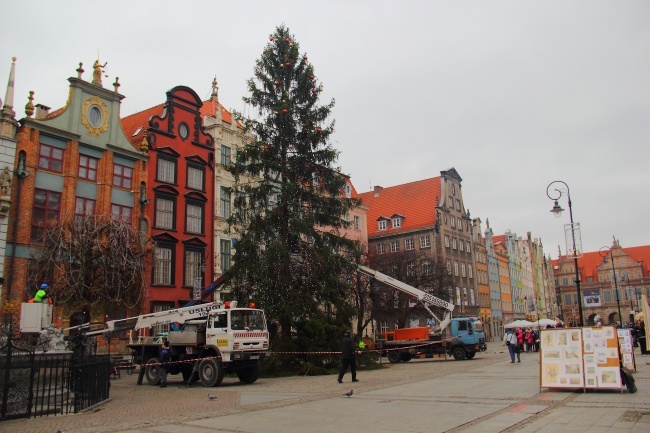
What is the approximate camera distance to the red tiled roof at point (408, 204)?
6638 cm

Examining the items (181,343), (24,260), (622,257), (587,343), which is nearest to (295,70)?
(181,343)

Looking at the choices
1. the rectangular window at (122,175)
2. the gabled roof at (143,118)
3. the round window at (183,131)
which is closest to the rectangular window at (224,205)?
the round window at (183,131)

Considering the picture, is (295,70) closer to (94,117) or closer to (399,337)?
(94,117)

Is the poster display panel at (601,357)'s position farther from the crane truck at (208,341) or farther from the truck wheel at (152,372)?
the truck wheel at (152,372)

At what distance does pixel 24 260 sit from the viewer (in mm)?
26750

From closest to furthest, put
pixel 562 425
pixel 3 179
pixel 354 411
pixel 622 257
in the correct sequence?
pixel 562 425 < pixel 354 411 < pixel 3 179 < pixel 622 257

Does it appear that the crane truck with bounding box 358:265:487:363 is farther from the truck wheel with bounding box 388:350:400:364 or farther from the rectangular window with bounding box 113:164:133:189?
the rectangular window with bounding box 113:164:133:189

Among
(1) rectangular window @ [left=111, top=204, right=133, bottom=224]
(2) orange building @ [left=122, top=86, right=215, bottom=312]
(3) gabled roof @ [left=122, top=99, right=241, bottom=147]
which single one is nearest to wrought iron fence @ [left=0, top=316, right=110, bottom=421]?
(1) rectangular window @ [left=111, top=204, right=133, bottom=224]

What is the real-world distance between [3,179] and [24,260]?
13.3ft

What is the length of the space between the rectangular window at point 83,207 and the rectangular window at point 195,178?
7.53m

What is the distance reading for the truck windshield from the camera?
19.8 metres

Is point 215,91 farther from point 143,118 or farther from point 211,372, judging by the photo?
point 211,372

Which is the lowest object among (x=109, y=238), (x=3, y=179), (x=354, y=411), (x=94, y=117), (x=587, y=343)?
(x=354, y=411)

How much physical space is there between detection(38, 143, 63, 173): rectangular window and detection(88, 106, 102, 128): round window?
2.86 metres
